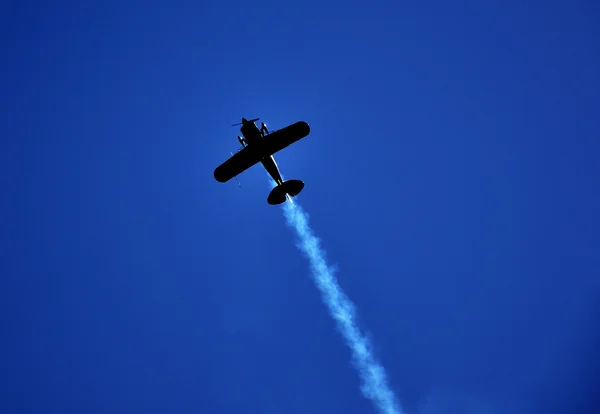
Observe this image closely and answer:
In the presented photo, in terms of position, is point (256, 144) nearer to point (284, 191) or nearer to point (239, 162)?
point (239, 162)

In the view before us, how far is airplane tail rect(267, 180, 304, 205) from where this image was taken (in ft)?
97.6

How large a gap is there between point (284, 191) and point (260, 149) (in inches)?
187

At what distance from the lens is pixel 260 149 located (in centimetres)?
2661

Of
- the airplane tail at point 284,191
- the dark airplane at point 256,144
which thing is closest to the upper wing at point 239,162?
the dark airplane at point 256,144

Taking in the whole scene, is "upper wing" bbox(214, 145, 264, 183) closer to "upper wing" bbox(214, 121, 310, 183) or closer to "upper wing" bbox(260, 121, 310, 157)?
"upper wing" bbox(214, 121, 310, 183)

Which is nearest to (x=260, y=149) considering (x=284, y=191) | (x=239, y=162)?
(x=239, y=162)

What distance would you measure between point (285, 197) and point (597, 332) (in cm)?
7953

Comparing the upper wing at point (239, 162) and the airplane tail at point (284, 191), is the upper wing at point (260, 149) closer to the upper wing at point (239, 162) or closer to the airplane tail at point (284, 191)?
the upper wing at point (239, 162)

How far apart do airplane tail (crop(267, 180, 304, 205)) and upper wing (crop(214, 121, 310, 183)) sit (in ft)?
11.3

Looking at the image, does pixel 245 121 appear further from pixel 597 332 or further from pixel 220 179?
pixel 597 332

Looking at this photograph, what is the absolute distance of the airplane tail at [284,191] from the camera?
29.7 m

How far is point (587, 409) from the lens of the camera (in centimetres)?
7675

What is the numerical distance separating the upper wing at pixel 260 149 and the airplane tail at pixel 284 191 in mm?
3452

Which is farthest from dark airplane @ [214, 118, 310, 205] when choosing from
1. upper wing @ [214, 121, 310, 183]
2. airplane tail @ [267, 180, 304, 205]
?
airplane tail @ [267, 180, 304, 205]
